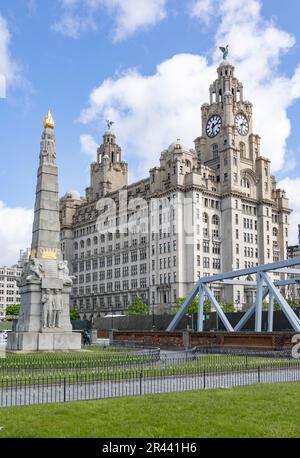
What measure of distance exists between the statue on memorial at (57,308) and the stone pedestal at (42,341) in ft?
2.13

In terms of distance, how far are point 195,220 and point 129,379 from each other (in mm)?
82283

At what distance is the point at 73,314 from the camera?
12381cm

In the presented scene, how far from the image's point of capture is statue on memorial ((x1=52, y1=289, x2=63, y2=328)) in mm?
36091

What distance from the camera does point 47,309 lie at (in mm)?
35812

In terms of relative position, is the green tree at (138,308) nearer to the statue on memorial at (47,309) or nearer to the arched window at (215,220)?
the arched window at (215,220)

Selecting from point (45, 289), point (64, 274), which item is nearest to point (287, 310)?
point (64, 274)

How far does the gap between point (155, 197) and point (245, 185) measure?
19597 millimetres

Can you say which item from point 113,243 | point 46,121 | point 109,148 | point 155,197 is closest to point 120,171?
point 109,148

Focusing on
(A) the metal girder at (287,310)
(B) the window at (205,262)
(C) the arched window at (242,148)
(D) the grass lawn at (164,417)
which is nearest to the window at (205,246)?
(B) the window at (205,262)

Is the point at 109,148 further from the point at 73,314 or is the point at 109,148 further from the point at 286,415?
the point at 286,415

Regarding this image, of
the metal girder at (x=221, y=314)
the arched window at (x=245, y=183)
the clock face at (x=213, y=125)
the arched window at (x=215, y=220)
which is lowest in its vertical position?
the metal girder at (x=221, y=314)

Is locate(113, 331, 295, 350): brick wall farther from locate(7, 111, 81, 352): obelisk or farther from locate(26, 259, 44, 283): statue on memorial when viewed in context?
locate(26, 259, 44, 283): statue on memorial

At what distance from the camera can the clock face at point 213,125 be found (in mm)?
114544

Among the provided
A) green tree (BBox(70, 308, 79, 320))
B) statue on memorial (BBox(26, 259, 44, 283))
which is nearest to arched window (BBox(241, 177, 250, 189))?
green tree (BBox(70, 308, 79, 320))
